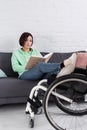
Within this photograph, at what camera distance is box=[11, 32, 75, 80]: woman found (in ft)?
7.57

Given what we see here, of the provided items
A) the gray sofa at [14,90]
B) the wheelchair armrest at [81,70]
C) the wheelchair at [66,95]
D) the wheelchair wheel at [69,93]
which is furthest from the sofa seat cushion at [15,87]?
the wheelchair armrest at [81,70]

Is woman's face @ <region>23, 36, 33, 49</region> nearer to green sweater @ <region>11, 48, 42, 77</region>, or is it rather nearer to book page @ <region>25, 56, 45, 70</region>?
green sweater @ <region>11, 48, 42, 77</region>

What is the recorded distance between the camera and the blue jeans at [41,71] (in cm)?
225

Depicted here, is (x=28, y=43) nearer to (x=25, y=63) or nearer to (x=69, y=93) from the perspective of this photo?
(x=25, y=63)

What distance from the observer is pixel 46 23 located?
3531mm

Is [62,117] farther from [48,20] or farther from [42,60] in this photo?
[48,20]

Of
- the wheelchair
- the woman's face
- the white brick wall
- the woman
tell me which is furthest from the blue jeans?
the white brick wall

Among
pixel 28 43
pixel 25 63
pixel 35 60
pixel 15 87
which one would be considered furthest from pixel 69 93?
pixel 28 43

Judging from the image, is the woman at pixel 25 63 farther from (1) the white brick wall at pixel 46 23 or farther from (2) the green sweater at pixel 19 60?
Answer: (1) the white brick wall at pixel 46 23

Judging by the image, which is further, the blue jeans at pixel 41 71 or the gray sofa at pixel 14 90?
the gray sofa at pixel 14 90

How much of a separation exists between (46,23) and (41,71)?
1.27 m

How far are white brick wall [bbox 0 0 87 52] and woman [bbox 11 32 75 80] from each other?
12.9 inches

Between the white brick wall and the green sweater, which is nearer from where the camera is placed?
the green sweater

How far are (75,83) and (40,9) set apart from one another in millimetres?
1771
